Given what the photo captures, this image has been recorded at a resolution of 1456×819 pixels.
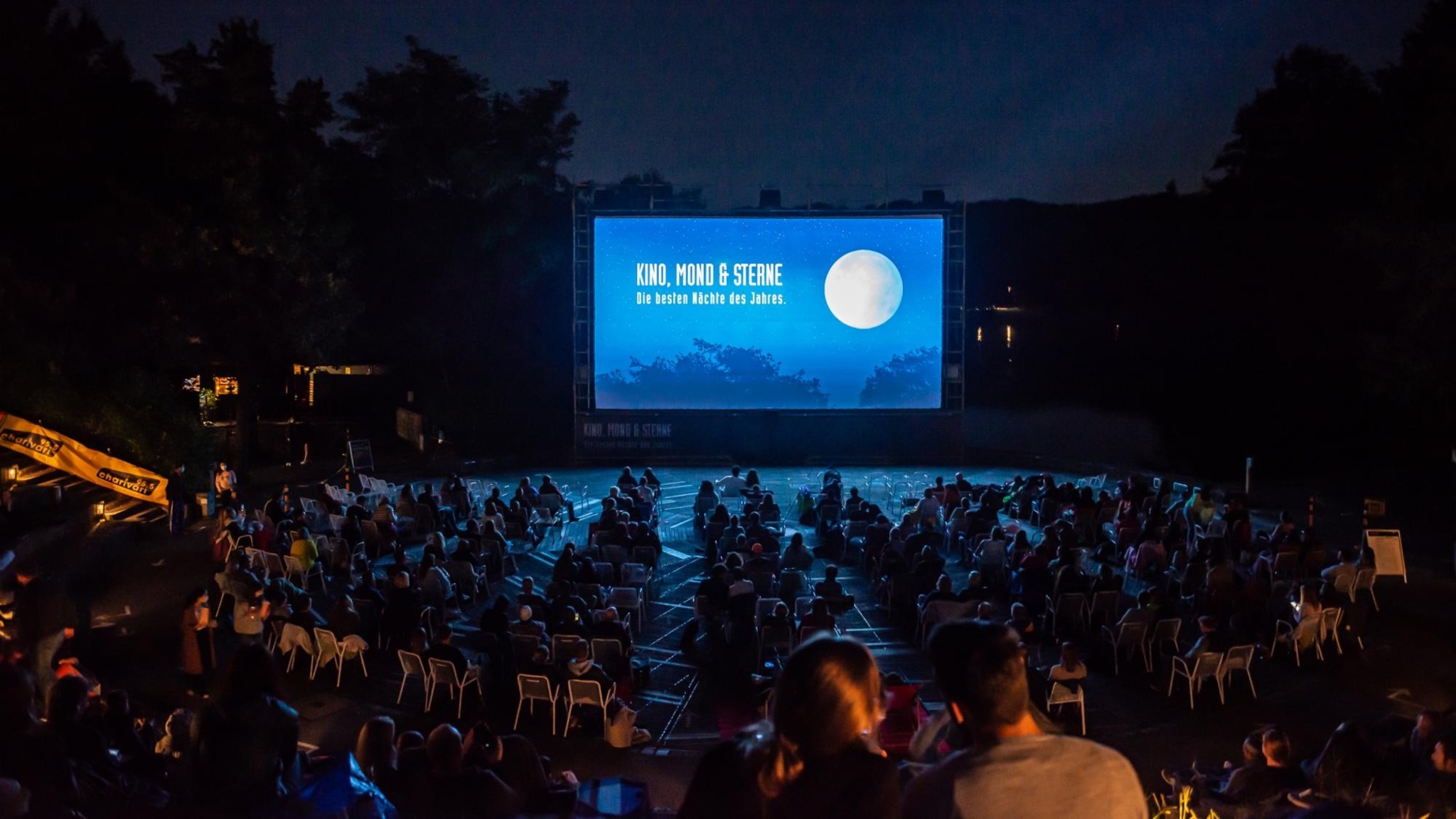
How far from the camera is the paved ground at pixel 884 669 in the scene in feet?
24.0

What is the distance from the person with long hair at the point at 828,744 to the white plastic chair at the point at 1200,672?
700 cm

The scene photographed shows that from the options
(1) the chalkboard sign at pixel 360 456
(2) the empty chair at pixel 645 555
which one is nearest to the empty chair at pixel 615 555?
(2) the empty chair at pixel 645 555

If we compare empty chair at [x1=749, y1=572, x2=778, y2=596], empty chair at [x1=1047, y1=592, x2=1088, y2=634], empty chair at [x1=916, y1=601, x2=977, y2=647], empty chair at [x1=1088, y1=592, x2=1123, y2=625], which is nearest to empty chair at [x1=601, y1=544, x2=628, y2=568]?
empty chair at [x1=749, y1=572, x2=778, y2=596]

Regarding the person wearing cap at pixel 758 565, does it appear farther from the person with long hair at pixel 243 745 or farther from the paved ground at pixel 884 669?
the person with long hair at pixel 243 745

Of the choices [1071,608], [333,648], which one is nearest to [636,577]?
[333,648]

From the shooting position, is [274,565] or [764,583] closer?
[764,583]

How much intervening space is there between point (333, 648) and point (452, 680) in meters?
1.58

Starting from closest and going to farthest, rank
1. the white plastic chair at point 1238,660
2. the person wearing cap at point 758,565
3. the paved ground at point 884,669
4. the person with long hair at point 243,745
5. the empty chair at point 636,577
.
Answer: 1. the person with long hair at point 243,745
2. the paved ground at point 884,669
3. the white plastic chair at point 1238,660
4. the person wearing cap at point 758,565
5. the empty chair at point 636,577

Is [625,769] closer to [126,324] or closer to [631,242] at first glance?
[631,242]

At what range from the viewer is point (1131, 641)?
28.7 ft

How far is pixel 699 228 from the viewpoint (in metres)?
20.1

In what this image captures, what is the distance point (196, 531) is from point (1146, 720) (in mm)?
12954

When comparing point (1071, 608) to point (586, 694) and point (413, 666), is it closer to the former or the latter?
point (586, 694)

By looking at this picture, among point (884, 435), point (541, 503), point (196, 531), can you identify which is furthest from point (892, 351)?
point (196, 531)
